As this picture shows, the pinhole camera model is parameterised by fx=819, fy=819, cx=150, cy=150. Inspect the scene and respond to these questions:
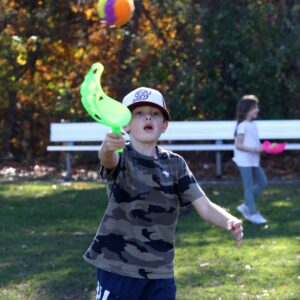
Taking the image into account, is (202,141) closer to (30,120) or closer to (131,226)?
(30,120)

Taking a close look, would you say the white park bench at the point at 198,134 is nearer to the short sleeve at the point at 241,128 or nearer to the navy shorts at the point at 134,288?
the short sleeve at the point at 241,128

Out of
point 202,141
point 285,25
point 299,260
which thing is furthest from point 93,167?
point 299,260

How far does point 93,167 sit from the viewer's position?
46.7 ft

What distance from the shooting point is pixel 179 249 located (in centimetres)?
793

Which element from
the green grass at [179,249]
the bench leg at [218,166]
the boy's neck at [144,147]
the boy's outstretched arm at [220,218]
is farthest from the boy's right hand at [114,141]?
the bench leg at [218,166]

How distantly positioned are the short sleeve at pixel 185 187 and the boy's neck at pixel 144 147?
17 cm

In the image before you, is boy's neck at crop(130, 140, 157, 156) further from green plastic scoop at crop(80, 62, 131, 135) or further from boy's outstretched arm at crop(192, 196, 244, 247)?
green plastic scoop at crop(80, 62, 131, 135)

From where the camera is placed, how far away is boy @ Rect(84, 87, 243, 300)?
4012 mm

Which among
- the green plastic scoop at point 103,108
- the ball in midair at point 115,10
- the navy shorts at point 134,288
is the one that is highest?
the ball in midair at point 115,10

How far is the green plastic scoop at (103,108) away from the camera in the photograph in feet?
11.3

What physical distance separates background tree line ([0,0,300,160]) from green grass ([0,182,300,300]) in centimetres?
284

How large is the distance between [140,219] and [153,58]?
10.9 metres

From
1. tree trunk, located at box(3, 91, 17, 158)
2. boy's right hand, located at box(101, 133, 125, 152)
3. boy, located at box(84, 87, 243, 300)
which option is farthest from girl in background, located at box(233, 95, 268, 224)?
tree trunk, located at box(3, 91, 17, 158)

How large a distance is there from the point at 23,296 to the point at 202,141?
26.3ft
